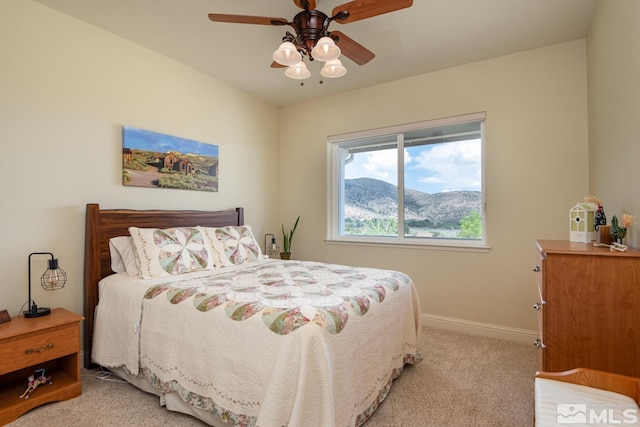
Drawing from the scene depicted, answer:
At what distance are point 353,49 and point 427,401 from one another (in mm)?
2397

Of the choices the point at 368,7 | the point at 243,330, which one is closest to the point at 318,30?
the point at 368,7

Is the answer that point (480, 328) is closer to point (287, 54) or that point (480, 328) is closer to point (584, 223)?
point (584, 223)

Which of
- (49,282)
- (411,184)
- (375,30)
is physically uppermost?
(375,30)

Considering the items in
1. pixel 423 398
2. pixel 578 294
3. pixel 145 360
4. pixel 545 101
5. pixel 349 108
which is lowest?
pixel 423 398

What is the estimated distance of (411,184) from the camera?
3678 millimetres

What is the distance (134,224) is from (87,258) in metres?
0.42

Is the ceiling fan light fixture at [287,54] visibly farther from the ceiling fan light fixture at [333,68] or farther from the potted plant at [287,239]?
the potted plant at [287,239]

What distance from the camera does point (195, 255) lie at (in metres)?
2.62

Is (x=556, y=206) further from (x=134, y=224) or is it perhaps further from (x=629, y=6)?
(x=134, y=224)

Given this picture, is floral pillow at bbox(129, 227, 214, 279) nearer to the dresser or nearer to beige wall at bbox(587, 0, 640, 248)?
the dresser

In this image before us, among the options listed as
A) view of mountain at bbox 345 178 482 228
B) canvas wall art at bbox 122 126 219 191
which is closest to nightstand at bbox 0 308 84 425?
canvas wall art at bbox 122 126 219 191

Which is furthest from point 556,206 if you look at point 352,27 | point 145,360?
point 145,360

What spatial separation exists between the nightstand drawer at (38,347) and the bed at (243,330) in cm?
25

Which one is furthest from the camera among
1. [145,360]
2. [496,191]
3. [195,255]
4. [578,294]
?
[496,191]
